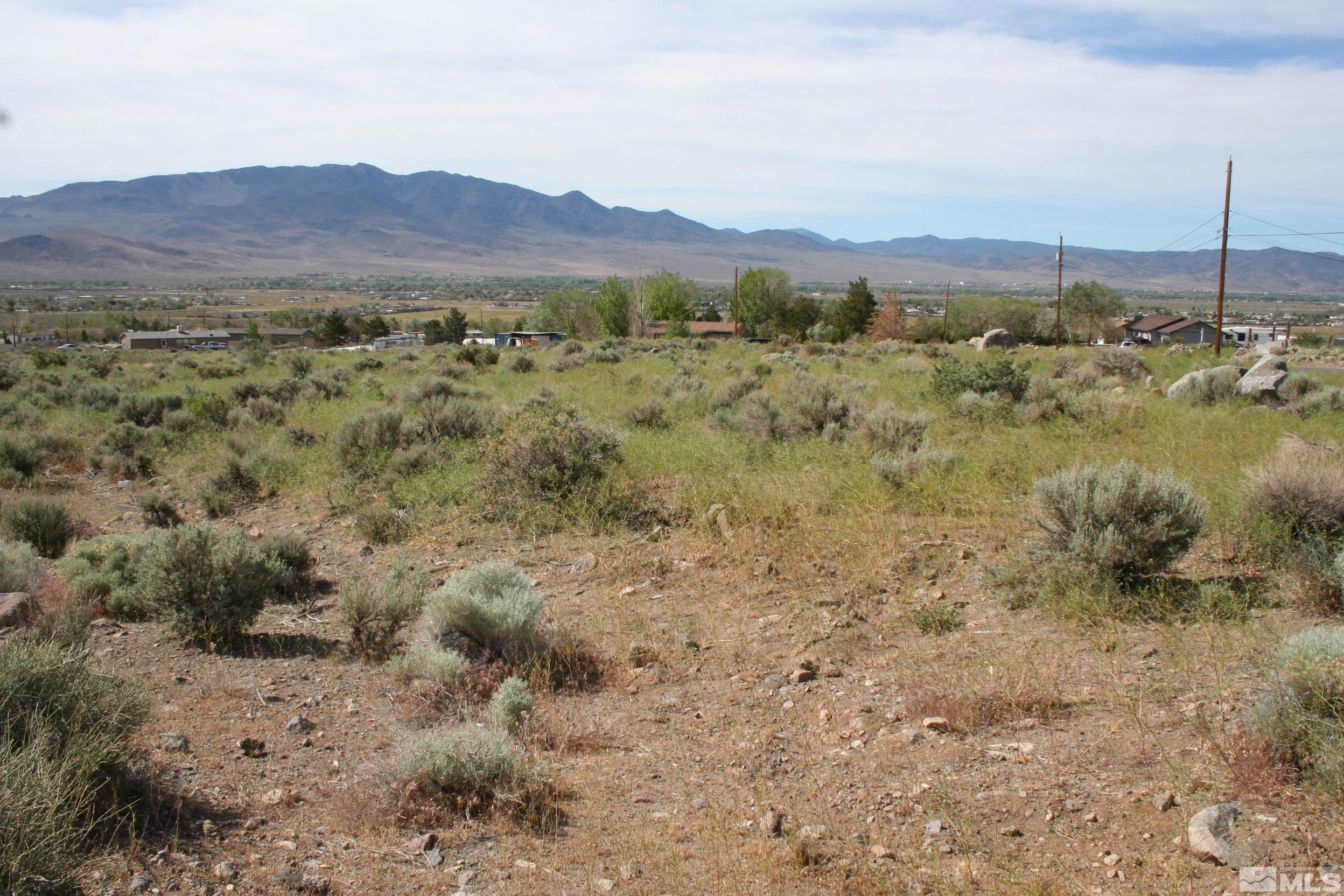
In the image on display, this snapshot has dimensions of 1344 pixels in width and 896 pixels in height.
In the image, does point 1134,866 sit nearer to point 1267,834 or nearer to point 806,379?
point 1267,834

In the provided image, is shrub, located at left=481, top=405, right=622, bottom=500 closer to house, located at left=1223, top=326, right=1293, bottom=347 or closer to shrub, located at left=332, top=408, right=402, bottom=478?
shrub, located at left=332, top=408, right=402, bottom=478

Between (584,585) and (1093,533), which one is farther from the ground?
(1093,533)

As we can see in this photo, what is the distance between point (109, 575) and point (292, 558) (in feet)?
4.91

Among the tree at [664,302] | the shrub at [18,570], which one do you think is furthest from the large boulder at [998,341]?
the shrub at [18,570]

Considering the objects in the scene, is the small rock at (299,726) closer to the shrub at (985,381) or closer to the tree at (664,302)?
the shrub at (985,381)

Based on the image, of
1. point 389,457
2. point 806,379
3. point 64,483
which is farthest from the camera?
point 806,379

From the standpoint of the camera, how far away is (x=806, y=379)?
17.3 meters

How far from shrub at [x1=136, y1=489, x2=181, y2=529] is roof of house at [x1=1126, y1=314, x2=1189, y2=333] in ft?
284

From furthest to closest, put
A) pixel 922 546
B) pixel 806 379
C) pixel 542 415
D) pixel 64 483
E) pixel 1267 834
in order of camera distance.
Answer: pixel 806 379 → pixel 64 483 → pixel 542 415 → pixel 922 546 → pixel 1267 834

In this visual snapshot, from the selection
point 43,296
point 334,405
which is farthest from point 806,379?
point 43,296

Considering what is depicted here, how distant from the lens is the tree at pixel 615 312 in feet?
211

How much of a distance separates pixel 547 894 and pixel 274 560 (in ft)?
14.8

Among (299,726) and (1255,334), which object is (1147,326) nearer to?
(1255,334)

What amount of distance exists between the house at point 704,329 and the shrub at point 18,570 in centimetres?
5328
